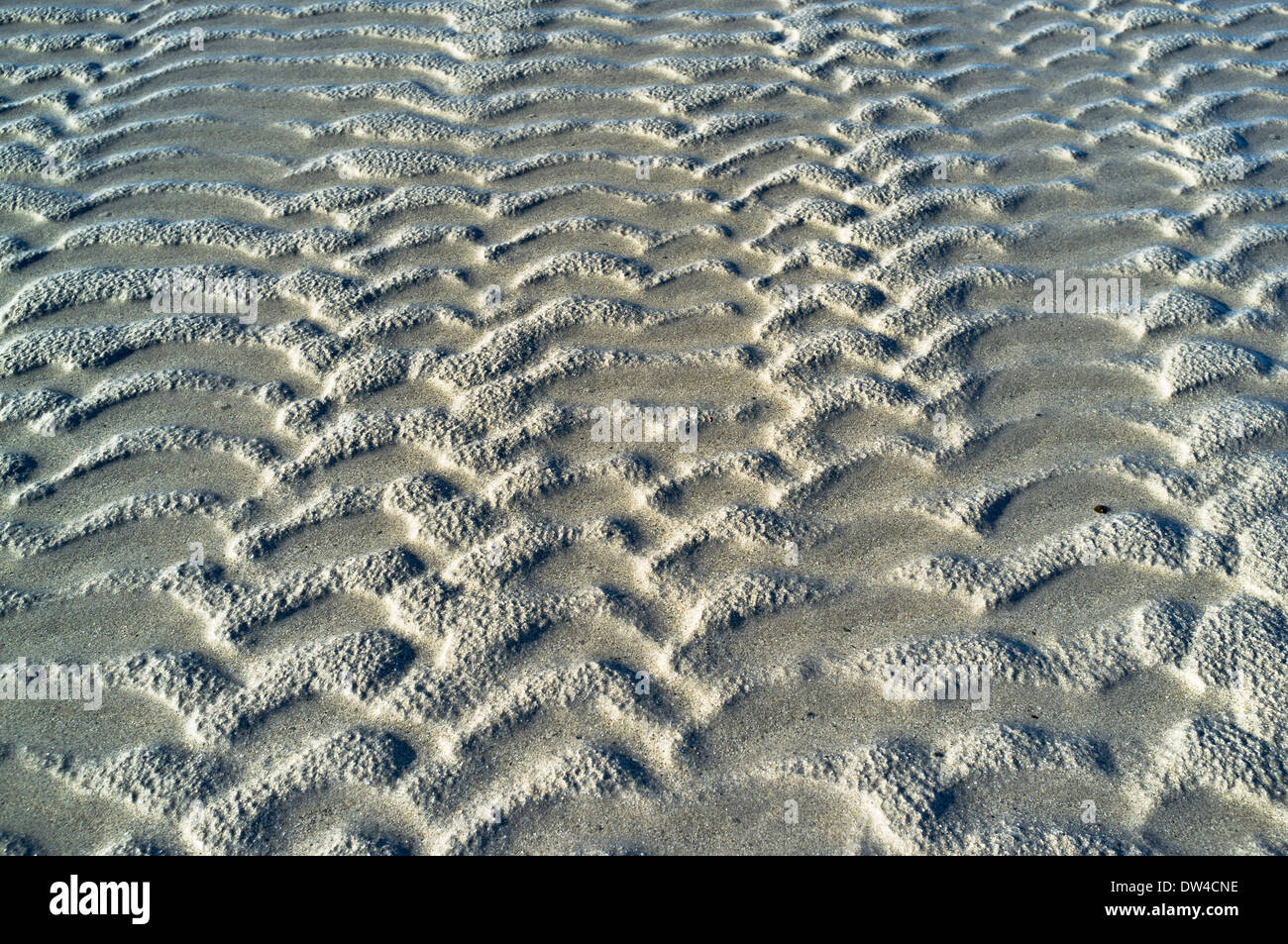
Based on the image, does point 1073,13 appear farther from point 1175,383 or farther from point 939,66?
point 1175,383

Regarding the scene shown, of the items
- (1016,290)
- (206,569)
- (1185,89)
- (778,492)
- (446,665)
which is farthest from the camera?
(1185,89)

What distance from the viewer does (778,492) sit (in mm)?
2074

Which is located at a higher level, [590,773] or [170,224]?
[170,224]

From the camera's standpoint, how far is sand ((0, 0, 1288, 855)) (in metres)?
1.61

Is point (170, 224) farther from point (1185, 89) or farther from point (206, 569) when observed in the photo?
point (1185, 89)

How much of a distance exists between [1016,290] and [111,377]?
7.91 ft

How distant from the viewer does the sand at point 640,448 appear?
1609 millimetres

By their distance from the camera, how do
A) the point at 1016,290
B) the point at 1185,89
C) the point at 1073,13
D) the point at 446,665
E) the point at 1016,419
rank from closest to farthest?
the point at 446,665 < the point at 1016,419 < the point at 1016,290 < the point at 1185,89 < the point at 1073,13

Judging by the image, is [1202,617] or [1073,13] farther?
[1073,13]

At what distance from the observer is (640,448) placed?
A: 218 cm

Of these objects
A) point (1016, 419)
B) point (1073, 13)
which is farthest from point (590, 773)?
point (1073, 13)

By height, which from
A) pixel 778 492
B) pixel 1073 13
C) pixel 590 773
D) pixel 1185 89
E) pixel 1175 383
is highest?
pixel 1073 13

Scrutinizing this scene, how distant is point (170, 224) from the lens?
9.00ft

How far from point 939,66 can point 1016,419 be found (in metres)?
1.92
